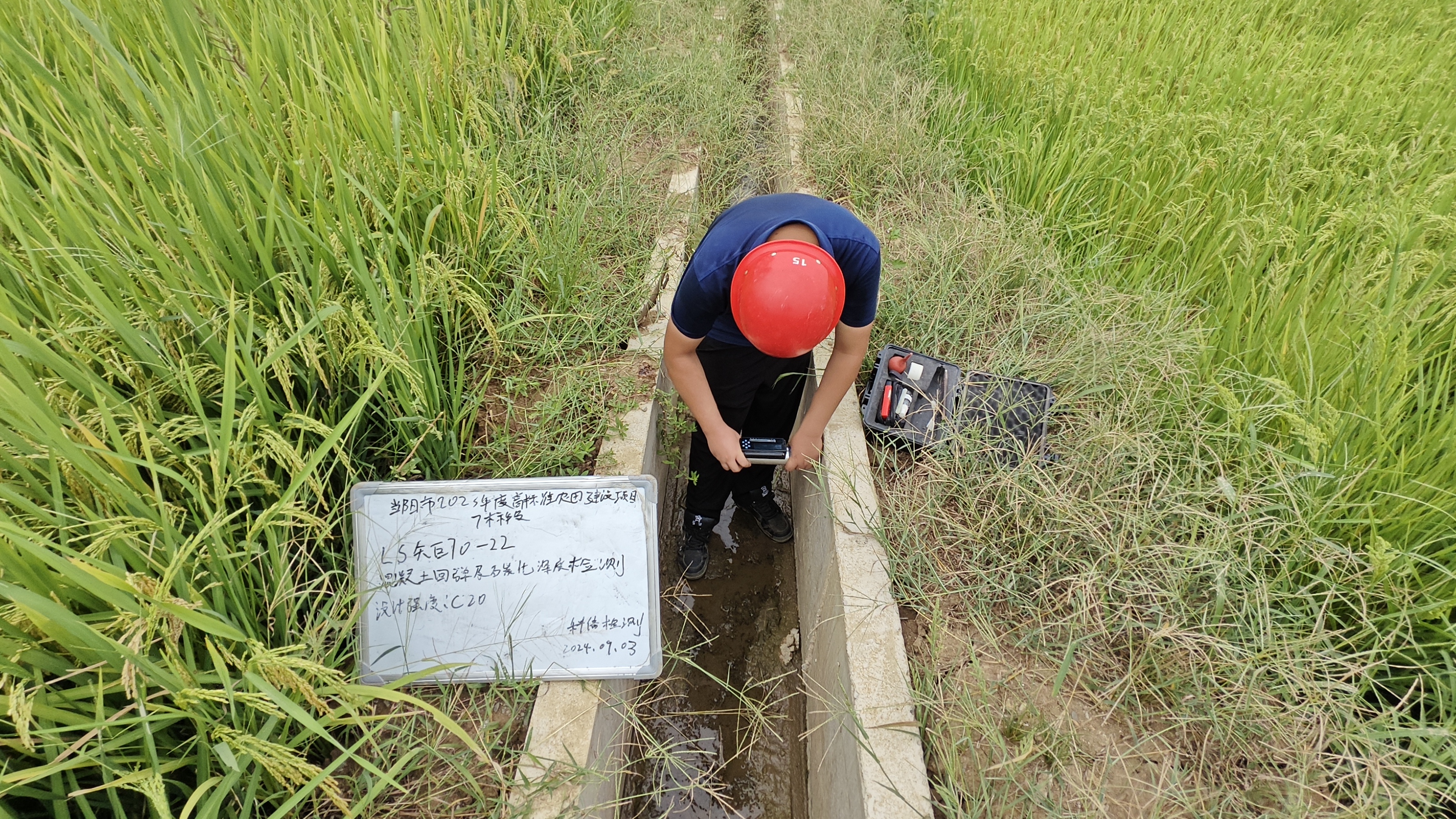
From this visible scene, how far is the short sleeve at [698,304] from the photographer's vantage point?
1.54 meters

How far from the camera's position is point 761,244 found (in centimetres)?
146

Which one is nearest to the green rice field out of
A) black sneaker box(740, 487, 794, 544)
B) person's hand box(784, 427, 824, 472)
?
person's hand box(784, 427, 824, 472)

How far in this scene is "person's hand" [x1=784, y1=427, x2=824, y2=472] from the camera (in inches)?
74.4

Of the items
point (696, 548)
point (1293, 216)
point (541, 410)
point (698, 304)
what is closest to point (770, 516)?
point (696, 548)

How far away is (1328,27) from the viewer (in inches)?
144

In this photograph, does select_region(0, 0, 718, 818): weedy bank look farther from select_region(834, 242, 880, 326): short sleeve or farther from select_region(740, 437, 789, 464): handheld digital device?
select_region(834, 242, 880, 326): short sleeve

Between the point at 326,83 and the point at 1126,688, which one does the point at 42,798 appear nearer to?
the point at 326,83

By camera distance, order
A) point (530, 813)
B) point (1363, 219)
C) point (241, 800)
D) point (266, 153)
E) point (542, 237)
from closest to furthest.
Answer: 1. point (241, 800)
2. point (530, 813)
3. point (266, 153)
4. point (1363, 219)
5. point (542, 237)

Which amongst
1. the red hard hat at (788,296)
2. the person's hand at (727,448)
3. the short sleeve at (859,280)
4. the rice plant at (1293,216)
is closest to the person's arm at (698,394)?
the person's hand at (727,448)

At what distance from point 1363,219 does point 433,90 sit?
3155mm

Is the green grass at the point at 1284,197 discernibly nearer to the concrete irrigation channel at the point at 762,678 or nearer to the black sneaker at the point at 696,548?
the concrete irrigation channel at the point at 762,678

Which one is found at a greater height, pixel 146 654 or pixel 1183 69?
pixel 1183 69

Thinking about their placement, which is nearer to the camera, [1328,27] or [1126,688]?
[1126,688]

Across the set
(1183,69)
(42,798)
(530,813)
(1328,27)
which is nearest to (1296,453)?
(530,813)
